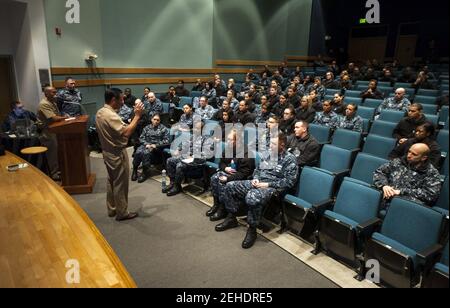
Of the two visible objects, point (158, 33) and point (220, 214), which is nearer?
point (220, 214)

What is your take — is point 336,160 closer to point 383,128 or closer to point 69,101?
point 383,128

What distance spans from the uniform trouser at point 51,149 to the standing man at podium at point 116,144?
5.38 feet

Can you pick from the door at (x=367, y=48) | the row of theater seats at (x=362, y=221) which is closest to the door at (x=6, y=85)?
the row of theater seats at (x=362, y=221)

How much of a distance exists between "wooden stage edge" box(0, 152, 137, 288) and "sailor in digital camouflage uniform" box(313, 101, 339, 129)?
11.5 feet

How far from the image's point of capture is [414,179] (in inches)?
97.0

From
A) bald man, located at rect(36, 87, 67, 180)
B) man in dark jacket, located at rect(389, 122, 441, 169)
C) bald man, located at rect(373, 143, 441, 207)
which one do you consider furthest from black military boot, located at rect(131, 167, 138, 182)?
man in dark jacket, located at rect(389, 122, 441, 169)

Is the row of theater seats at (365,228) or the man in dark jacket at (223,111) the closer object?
the row of theater seats at (365,228)

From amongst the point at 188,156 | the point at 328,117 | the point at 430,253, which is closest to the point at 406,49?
the point at 328,117

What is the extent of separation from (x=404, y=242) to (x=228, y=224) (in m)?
1.51

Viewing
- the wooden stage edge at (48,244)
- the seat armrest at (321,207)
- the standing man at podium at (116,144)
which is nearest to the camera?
the wooden stage edge at (48,244)

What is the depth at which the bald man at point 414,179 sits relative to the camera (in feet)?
7.79

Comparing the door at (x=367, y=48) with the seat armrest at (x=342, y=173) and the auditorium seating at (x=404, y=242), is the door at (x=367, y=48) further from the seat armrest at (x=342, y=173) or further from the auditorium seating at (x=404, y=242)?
the auditorium seating at (x=404, y=242)

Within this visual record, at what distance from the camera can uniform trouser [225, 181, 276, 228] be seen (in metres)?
2.77

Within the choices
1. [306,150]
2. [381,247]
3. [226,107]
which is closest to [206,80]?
[226,107]
